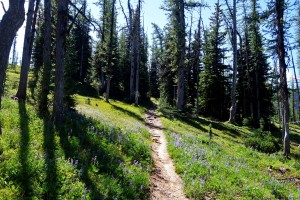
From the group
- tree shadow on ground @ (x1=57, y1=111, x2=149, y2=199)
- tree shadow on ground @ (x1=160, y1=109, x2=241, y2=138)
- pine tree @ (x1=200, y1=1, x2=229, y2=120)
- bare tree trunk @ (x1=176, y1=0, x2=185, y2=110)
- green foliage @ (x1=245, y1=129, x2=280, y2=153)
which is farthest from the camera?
pine tree @ (x1=200, y1=1, x2=229, y2=120)

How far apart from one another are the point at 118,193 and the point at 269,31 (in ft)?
48.9

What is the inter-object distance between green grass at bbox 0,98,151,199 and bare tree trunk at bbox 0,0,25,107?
1.88 metres

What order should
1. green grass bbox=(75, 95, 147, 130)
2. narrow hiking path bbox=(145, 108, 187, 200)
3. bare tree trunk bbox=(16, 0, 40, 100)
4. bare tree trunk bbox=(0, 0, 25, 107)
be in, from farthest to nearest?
bare tree trunk bbox=(16, 0, 40, 100) → green grass bbox=(75, 95, 147, 130) → narrow hiking path bbox=(145, 108, 187, 200) → bare tree trunk bbox=(0, 0, 25, 107)

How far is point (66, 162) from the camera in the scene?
23.3ft

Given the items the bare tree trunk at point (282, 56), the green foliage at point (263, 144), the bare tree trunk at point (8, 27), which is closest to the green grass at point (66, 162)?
the bare tree trunk at point (8, 27)

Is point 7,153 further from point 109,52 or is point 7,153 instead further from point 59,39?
point 109,52

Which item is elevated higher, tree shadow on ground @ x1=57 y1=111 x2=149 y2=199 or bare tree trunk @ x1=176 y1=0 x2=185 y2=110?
bare tree trunk @ x1=176 y1=0 x2=185 y2=110

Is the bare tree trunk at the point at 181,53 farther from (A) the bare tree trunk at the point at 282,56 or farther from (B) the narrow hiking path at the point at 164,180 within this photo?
(B) the narrow hiking path at the point at 164,180

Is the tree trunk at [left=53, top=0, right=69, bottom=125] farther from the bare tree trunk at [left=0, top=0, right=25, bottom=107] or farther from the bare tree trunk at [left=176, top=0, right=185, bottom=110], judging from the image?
the bare tree trunk at [left=176, top=0, right=185, bottom=110]

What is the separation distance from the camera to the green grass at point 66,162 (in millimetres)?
5922

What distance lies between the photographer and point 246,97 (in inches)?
1583

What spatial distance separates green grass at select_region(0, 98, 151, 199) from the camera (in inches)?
233

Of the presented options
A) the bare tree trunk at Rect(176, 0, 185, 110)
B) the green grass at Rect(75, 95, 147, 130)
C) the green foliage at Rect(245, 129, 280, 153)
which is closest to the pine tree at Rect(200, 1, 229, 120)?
the bare tree trunk at Rect(176, 0, 185, 110)

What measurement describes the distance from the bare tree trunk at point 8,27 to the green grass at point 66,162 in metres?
1.88
